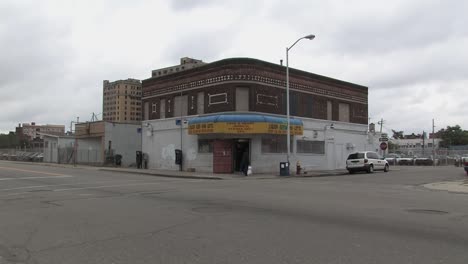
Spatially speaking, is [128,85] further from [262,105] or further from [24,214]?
[24,214]

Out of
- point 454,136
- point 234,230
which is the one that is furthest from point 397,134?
point 234,230

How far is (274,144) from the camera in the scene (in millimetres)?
34656

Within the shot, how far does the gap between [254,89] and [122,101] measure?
43725 millimetres

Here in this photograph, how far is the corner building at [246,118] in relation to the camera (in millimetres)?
32875

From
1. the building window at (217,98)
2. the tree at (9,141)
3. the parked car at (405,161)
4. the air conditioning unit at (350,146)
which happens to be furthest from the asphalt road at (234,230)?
the tree at (9,141)

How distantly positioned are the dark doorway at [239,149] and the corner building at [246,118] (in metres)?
0.07

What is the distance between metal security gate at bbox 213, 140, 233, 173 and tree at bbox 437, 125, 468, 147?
5056 inches

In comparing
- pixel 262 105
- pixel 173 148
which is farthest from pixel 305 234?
pixel 173 148

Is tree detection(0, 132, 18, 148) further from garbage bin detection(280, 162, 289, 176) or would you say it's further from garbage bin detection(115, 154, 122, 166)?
garbage bin detection(280, 162, 289, 176)

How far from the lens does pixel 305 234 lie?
8547mm

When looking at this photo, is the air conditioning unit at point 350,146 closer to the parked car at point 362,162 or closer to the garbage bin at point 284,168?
the parked car at point 362,162

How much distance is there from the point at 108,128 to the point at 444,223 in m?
40.9

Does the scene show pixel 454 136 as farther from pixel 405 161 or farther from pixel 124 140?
pixel 124 140

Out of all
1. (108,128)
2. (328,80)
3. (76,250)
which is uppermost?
(328,80)
